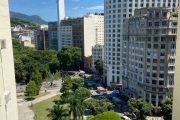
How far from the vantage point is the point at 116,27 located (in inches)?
2650

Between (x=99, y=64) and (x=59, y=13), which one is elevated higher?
(x=59, y=13)

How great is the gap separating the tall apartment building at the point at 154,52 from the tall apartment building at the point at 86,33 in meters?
46.3

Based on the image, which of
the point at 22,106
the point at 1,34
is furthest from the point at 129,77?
the point at 1,34

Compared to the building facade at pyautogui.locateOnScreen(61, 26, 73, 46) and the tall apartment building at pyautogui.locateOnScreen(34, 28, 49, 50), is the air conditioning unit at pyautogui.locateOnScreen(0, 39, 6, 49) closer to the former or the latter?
the building facade at pyautogui.locateOnScreen(61, 26, 73, 46)

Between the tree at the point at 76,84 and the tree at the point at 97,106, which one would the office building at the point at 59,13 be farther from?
the tree at the point at 97,106

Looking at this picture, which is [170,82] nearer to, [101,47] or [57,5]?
[101,47]

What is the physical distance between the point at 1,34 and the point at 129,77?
161 ft

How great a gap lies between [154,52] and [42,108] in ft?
105

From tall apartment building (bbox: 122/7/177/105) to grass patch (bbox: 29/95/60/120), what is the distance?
24410 mm

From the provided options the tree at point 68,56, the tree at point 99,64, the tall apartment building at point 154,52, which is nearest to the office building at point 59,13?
the tree at point 68,56

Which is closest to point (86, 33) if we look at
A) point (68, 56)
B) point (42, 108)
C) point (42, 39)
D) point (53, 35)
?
point (68, 56)

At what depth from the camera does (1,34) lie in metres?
12.2

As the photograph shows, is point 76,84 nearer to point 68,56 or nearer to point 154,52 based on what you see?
point 154,52

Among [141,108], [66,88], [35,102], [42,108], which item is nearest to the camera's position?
[141,108]
